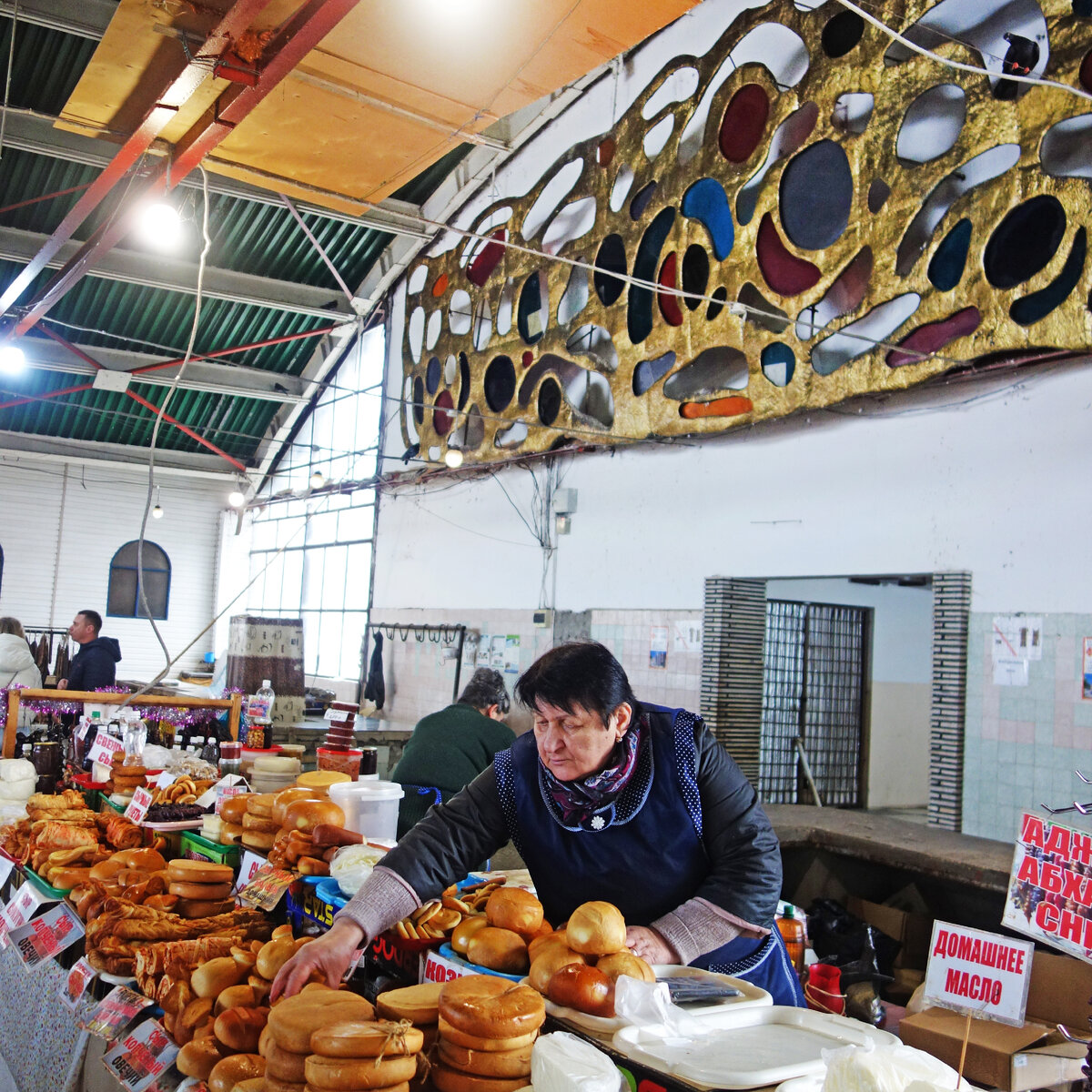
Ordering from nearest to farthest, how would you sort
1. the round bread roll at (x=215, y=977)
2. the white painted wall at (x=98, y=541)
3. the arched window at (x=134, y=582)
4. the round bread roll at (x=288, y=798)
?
the round bread roll at (x=215, y=977), the round bread roll at (x=288, y=798), the white painted wall at (x=98, y=541), the arched window at (x=134, y=582)

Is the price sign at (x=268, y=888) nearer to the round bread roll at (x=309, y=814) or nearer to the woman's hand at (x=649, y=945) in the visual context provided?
the round bread roll at (x=309, y=814)

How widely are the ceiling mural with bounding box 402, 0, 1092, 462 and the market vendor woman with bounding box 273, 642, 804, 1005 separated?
8.01 ft

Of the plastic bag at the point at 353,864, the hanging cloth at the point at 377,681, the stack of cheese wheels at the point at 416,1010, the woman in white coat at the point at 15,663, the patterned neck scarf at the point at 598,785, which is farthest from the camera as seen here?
the hanging cloth at the point at 377,681

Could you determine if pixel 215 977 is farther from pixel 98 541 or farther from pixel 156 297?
pixel 98 541

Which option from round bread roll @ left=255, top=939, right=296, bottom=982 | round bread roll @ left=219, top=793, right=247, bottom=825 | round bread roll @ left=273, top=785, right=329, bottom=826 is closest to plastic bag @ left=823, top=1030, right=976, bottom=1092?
round bread roll @ left=255, top=939, right=296, bottom=982

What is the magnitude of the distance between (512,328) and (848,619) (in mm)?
4345

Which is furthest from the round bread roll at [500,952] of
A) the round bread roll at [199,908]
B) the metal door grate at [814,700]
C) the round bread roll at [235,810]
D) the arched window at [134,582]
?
the arched window at [134,582]

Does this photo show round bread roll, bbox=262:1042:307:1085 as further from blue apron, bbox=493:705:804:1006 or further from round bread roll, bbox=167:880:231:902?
round bread roll, bbox=167:880:231:902

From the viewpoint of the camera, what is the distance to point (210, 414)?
16.0 m

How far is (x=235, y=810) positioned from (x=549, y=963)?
177cm

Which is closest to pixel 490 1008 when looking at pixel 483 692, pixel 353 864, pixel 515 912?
pixel 515 912

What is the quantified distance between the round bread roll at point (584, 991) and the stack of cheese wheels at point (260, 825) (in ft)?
4.81

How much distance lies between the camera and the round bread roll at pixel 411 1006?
5.86 ft

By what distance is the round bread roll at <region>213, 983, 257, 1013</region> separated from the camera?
6.84 ft
